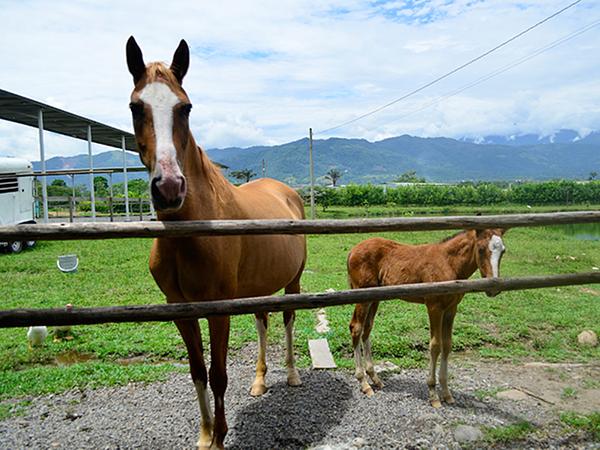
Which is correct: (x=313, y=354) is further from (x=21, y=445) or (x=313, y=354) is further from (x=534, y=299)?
(x=534, y=299)

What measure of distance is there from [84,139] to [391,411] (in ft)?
79.8

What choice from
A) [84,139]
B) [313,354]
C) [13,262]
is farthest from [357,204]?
[313,354]

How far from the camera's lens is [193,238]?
2822 millimetres

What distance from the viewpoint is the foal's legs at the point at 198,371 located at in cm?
321

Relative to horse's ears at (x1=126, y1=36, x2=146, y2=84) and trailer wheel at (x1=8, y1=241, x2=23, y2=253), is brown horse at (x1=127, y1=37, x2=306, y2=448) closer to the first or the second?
horse's ears at (x1=126, y1=36, x2=146, y2=84)

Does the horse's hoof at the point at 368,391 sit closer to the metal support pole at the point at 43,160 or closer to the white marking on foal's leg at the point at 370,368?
the white marking on foal's leg at the point at 370,368

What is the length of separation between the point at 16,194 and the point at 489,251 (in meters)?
16.2

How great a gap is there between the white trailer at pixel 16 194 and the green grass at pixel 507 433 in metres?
14.9

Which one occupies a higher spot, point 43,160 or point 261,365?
point 43,160

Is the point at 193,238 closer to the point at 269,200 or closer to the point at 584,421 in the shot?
the point at 269,200

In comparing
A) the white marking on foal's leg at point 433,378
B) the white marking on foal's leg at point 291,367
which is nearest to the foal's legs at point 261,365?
the white marking on foal's leg at point 291,367

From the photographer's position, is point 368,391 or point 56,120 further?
point 56,120

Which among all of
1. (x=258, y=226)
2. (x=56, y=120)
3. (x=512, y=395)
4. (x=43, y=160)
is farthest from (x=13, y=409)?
(x=56, y=120)

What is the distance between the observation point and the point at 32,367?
4992 mm
